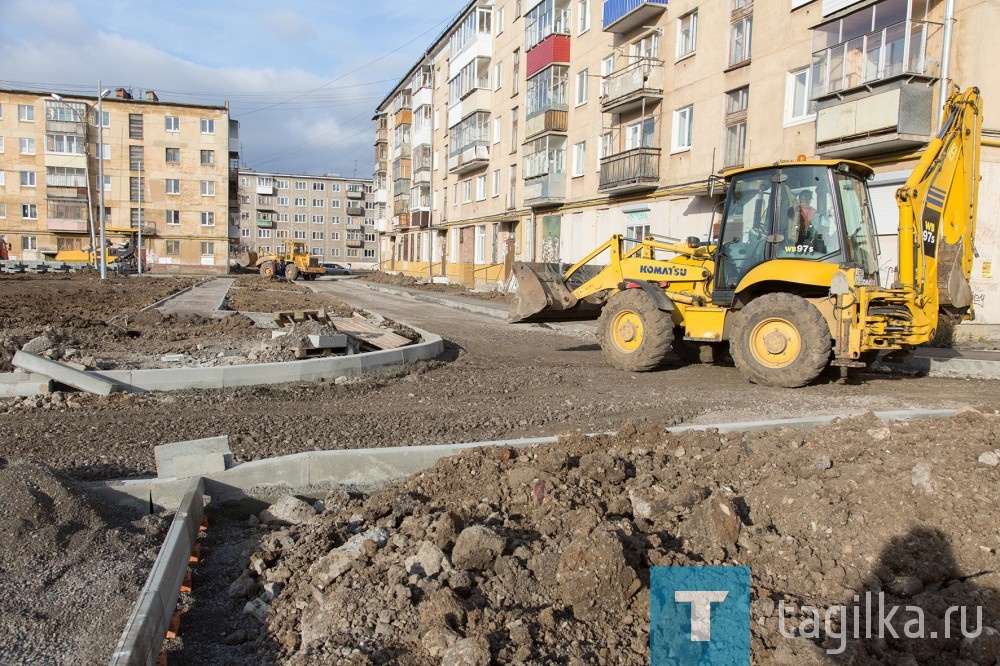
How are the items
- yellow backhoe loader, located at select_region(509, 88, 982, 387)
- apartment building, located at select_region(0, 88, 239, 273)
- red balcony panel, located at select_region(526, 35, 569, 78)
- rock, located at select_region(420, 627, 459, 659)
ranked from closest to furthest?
rock, located at select_region(420, 627, 459, 659) → yellow backhoe loader, located at select_region(509, 88, 982, 387) → red balcony panel, located at select_region(526, 35, 569, 78) → apartment building, located at select_region(0, 88, 239, 273)

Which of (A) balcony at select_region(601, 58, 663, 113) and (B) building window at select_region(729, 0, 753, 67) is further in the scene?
(A) balcony at select_region(601, 58, 663, 113)

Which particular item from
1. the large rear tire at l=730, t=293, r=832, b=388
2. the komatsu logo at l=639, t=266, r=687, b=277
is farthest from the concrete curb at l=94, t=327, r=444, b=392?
the large rear tire at l=730, t=293, r=832, b=388

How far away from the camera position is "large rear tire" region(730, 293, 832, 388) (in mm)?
8680

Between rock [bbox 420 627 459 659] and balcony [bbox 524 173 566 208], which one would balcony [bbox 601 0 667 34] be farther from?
rock [bbox 420 627 459 659]

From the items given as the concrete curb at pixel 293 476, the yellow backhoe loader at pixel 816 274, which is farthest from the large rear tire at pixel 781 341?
the concrete curb at pixel 293 476

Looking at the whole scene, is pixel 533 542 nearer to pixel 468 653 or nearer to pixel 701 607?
pixel 701 607

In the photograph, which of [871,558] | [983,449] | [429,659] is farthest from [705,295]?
[429,659]

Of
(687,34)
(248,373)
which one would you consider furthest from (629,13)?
(248,373)

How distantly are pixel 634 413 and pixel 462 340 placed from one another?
6.86 meters

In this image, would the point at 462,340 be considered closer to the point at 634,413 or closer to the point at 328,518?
the point at 634,413

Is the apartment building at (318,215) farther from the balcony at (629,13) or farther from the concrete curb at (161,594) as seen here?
the concrete curb at (161,594)

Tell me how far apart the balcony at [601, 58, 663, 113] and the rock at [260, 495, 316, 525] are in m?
22.5

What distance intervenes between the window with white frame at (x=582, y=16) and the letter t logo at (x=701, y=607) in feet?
98.2

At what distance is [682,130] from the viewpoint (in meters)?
23.7
